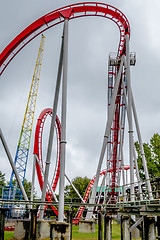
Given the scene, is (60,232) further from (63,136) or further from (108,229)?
(63,136)

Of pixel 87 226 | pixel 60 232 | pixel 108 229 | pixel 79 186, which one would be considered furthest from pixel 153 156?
pixel 79 186

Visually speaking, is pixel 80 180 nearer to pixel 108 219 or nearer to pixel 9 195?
pixel 9 195

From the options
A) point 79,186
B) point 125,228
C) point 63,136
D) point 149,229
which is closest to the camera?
point 149,229

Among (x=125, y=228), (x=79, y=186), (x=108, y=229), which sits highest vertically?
(x=79, y=186)

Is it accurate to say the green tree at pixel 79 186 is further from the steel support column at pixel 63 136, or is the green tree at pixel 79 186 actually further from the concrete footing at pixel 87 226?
the steel support column at pixel 63 136

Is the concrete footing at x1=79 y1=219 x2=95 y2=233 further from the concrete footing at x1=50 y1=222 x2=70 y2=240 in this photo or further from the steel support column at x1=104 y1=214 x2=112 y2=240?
the concrete footing at x1=50 y1=222 x2=70 y2=240

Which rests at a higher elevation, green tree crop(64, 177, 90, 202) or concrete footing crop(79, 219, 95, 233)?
green tree crop(64, 177, 90, 202)

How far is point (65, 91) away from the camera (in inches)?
421

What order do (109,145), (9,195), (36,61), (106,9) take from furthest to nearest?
1. (36,61)
2. (9,195)
3. (109,145)
4. (106,9)

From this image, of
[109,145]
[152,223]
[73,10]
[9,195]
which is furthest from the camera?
[9,195]

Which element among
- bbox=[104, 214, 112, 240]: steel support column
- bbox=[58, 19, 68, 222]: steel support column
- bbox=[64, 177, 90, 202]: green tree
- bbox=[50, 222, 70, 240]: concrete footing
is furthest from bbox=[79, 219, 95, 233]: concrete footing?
bbox=[64, 177, 90, 202]: green tree

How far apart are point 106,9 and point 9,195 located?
1994 centimetres

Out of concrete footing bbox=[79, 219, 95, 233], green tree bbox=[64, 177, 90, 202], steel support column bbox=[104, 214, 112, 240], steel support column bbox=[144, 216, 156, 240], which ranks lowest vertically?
concrete footing bbox=[79, 219, 95, 233]

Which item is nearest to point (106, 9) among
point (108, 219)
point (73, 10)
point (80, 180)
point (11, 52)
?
point (73, 10)
